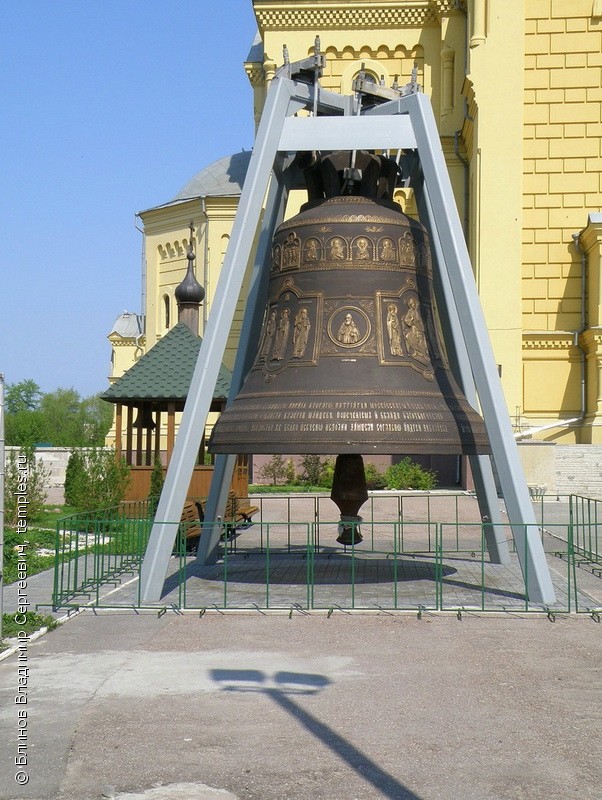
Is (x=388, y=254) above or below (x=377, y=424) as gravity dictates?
above

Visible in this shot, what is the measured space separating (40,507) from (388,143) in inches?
515

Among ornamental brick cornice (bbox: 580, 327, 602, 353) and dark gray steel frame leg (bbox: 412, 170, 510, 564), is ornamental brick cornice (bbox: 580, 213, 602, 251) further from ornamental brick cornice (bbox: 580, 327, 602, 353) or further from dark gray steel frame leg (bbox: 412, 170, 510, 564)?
dark gray steel frame leg (bbox: 412, 170, 510, 564)

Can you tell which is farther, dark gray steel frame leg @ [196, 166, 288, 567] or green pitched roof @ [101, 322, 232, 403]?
green pitched roof @ [101, 322, 232, 403]

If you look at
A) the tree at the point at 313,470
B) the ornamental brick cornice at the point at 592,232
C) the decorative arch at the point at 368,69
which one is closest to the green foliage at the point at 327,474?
the tree at the point at 313,470

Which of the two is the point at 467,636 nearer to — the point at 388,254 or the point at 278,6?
the point at 388,254

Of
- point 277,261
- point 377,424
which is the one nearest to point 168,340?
point 277,261

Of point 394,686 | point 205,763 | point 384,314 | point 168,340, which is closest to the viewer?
point 205,763

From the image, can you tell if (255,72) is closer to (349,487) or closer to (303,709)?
(349,487)

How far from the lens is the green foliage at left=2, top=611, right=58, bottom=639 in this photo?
8.84 m

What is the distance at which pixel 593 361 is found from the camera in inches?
1169

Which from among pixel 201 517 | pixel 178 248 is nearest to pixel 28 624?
pixel 201 517

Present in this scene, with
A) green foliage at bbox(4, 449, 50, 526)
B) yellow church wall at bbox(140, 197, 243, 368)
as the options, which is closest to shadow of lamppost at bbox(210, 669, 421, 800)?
green foliage at bbox(4, 449, 50, 526)

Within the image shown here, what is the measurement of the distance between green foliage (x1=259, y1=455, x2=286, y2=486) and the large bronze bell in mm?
22086

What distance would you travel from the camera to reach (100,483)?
694 inches
